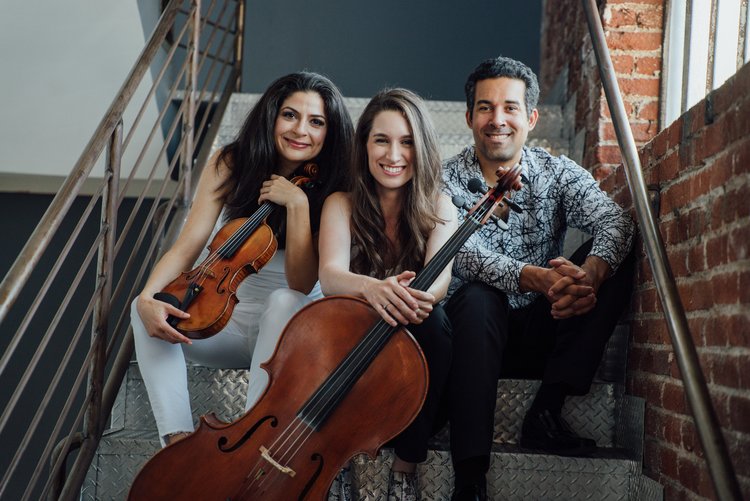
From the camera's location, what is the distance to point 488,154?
2260 mm

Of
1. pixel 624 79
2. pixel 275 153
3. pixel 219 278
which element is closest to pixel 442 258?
pixel 219 278

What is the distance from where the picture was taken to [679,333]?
1.23 meters

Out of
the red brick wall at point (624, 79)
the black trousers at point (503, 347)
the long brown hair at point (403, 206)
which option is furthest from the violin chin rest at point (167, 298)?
the red brick wall at point (624, 79)

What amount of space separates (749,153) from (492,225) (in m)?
0.96

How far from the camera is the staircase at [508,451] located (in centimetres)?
181

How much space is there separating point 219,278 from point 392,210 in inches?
19.0

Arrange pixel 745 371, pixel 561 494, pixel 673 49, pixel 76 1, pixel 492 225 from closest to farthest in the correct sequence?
1. pixel 745 371
2. pixel 561 494
3. pixel 492 225
4. pixel 673 49
5. pixel 76 1

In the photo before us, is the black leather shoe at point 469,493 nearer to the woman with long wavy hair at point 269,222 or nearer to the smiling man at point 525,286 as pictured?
the smiling man at point 525,286

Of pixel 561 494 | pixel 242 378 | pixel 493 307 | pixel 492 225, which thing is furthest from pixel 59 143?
pixel 561 494

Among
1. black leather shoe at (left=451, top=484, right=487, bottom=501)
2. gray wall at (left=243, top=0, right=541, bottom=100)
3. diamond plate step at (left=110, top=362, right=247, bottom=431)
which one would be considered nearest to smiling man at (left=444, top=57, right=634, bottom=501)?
black leather shoe at (left=451, top=484, right=487, bottom=501)

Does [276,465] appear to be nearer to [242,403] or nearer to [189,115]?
[242,403]

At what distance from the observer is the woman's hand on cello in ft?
5.20

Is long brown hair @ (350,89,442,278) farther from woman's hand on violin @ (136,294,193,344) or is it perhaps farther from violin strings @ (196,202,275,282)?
woman's hand on violin @ (136,294,193,344)

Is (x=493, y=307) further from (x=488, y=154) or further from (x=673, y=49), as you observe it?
(x=673, y=49)
